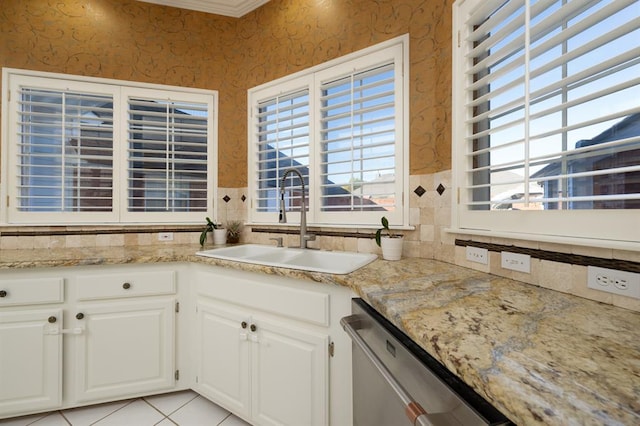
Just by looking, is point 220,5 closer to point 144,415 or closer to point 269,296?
point 269,296

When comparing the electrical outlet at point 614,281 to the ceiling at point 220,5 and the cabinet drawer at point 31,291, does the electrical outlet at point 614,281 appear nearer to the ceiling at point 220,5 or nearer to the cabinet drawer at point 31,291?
the cabinet drawer at point 31,291

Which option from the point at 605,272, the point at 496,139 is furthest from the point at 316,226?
the point at 605,272

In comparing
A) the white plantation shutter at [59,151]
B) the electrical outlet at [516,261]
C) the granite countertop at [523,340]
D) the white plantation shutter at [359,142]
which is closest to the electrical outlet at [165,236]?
the white plantation shutter at [59,151]

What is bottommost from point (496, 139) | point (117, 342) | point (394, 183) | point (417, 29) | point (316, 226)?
point (117, 342)

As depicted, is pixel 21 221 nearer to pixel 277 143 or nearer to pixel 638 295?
pixel 277 143

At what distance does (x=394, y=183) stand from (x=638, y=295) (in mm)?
1188

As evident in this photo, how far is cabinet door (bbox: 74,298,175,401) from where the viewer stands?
69.3 inches

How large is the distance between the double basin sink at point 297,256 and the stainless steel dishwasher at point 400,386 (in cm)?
65

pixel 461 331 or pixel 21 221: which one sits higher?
pixel 21 221

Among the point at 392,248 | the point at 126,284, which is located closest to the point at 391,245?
the point at 392,248

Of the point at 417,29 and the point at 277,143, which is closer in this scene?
the point at 417,29

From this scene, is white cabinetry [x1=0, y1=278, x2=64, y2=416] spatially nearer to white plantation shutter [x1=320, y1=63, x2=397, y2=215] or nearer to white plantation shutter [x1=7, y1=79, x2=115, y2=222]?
white plantation shutter [x1=7, y1=79, x2=115, y2=222]

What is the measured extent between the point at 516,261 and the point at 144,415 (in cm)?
223

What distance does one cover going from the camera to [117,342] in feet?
5.88
